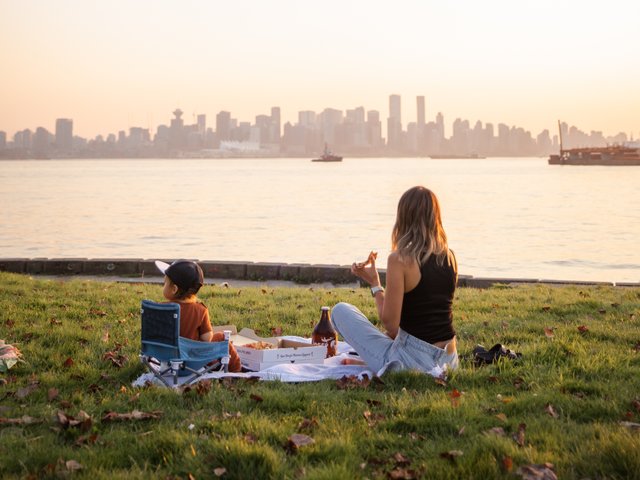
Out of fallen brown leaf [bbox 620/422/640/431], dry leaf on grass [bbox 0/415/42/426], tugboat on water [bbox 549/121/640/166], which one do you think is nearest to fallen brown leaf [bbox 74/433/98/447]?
dry leaf on grass [bbox 0/415/42/426]

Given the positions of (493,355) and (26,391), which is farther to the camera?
(493,355)

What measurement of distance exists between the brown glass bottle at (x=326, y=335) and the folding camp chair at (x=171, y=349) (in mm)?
1034

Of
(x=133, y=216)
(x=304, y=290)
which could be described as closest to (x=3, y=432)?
(x=304, y=290)

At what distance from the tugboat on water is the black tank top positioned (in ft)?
579

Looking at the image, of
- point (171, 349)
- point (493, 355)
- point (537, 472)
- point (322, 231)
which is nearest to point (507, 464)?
point (537, 472)

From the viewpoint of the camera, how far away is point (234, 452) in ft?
14.6

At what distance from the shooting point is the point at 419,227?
6.12m

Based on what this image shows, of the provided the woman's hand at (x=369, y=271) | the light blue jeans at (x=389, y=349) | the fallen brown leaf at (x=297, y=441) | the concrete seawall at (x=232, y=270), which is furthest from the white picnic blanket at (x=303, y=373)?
the concrete seawall at (x=232, y=270)

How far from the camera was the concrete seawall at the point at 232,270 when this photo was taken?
45.1 ft

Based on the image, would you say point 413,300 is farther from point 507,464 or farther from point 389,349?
point 507,464

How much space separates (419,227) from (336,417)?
1675 mm

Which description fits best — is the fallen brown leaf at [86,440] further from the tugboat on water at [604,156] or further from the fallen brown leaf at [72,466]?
the tugboat on water at [604,156]

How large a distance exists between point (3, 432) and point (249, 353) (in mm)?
2237

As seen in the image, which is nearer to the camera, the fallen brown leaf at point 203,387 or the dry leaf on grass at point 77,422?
the dry leaf on grass at point 77,422
